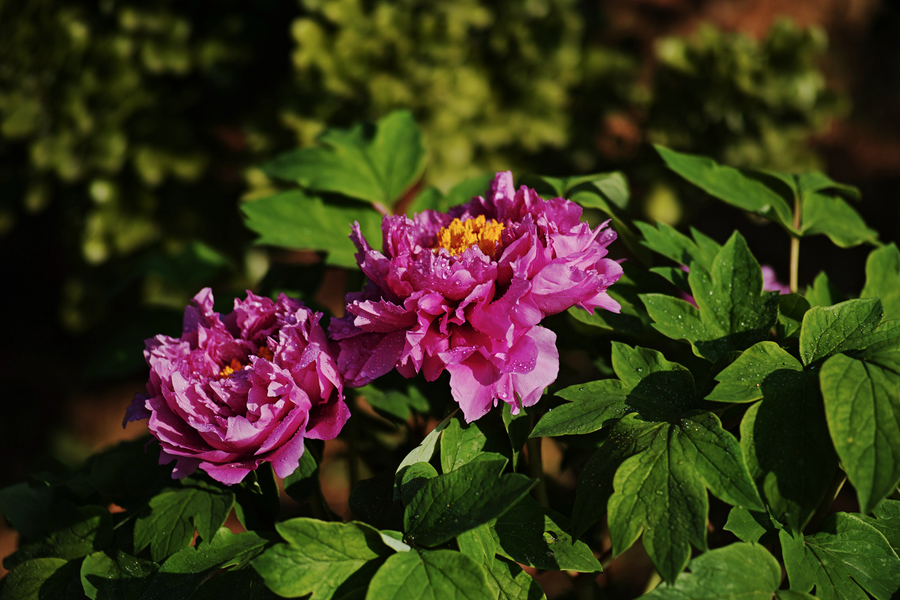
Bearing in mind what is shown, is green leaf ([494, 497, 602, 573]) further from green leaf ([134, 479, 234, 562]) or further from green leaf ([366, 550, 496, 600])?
green leaf ([134, 479, 234, 562])

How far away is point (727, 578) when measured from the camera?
61cm

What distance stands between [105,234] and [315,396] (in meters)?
2.15

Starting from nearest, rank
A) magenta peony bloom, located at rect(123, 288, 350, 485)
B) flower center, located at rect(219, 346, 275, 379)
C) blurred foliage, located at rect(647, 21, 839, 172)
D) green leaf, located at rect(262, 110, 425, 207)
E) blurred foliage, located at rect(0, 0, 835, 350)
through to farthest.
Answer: magenta peony bloom, located at rect(123, 288, 350, 485)
flower center, located at rect(219, 346, 275, 379)
green leaf, located at rect(262, 110, 425, 207)
blurred foliage, located at rect(0, 0, 835, 350)
blurred foliage, located at rect(647, 21, 839, 172)

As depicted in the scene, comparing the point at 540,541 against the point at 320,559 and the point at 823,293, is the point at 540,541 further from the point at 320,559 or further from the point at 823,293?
the point at 823,293

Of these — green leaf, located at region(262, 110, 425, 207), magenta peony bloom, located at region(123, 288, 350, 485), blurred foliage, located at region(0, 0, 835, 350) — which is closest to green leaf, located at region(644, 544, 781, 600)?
magenta peony bloom, located at region(123, 288, 350, 485)

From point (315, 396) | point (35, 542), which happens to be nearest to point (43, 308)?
point (35, 542)

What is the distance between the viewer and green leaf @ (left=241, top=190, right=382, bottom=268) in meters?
1.06

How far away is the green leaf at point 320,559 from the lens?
1.99 feet

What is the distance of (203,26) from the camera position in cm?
255

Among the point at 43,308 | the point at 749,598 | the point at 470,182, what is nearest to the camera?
the point at 749,598

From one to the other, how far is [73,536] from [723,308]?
800mm

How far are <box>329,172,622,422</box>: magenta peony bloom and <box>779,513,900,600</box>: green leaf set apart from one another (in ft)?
0.97

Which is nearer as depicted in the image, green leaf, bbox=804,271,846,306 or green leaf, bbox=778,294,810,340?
green leaf, bbox=778,294,810,340

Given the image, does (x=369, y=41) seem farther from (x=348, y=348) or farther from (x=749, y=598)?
(x=749, y=598)
